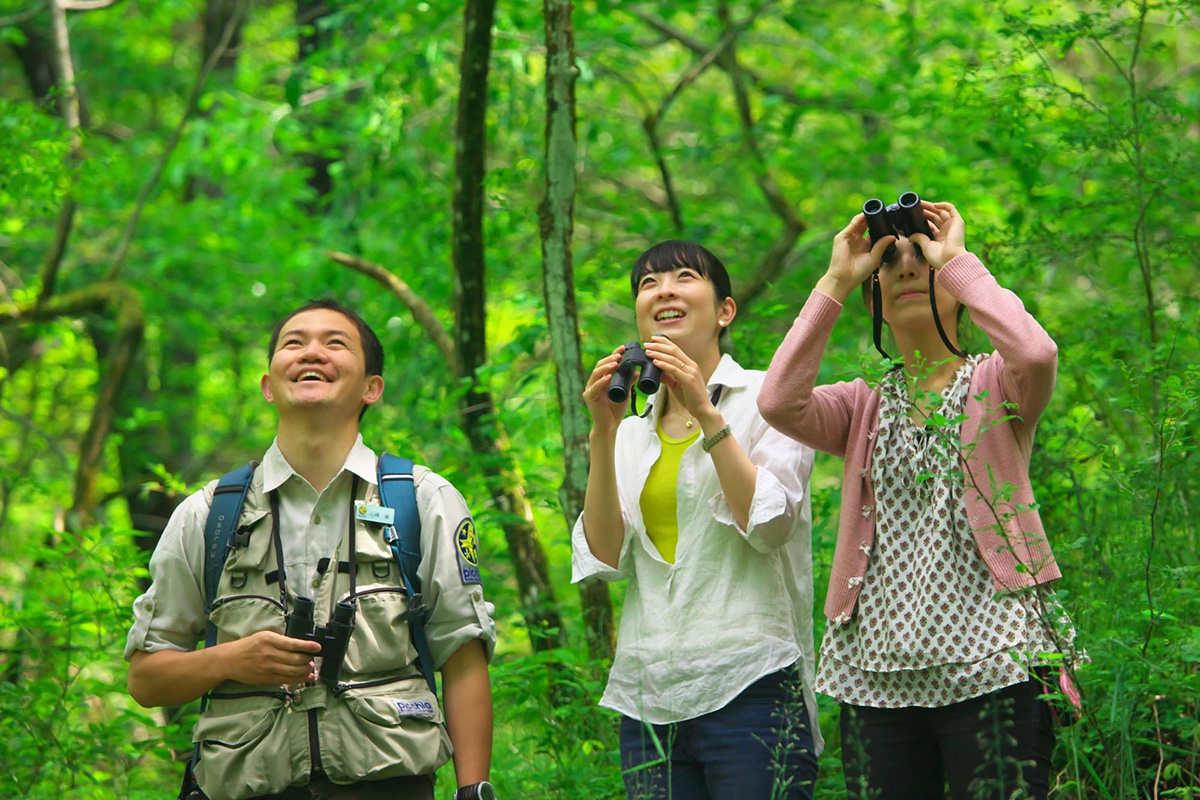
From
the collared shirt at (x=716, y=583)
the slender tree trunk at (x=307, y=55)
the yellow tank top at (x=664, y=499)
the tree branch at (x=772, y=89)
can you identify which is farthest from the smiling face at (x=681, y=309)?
the slender tree trunk at (x=307, y=55)

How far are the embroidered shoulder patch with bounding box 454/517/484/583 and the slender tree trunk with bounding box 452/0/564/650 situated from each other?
192 cm

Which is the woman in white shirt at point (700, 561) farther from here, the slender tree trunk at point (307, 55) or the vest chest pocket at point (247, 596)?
the slender tree trunk at point (307, 55)

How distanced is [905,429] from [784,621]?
1.89 ft

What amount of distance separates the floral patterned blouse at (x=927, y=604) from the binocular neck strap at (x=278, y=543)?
1327mm

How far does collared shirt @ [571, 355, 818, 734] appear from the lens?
2.94 meters

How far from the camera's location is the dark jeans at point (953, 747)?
Answer: 8.59ft

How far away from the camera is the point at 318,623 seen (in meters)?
2.83

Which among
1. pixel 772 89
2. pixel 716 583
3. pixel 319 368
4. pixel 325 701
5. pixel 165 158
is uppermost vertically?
pixel 772 89

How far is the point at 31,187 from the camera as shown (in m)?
5.62

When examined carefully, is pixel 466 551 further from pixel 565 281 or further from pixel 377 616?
pixel 565 281

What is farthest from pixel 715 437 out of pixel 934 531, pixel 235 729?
pixel 235 729

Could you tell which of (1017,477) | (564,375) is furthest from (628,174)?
(1017,477)

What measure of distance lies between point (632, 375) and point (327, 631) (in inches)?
39.3

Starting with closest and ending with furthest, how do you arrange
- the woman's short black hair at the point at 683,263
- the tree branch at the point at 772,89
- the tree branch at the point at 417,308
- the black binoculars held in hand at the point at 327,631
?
the black binoculars held in hand at the point at 327,631, the woman's short black hair at the point at 683,263, the tree branch at the point at 417,308, the tree branch at the point at 772,89
